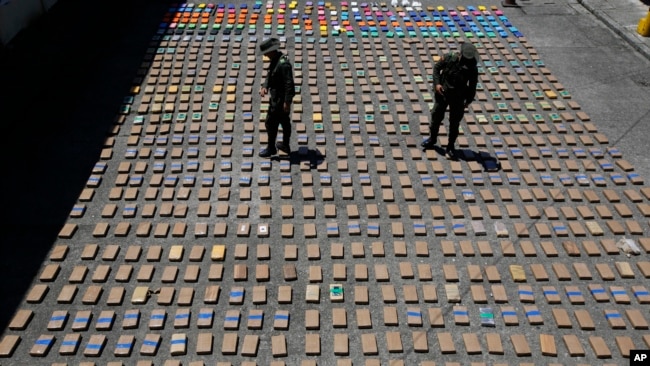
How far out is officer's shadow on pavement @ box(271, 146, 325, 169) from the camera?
7918 mm

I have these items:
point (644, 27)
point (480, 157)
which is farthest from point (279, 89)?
point (644, 27)

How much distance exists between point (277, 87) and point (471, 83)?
275cm

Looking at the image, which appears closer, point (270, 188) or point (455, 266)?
point (455, 266)

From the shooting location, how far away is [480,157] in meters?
8.12

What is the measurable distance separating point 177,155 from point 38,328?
130 inches

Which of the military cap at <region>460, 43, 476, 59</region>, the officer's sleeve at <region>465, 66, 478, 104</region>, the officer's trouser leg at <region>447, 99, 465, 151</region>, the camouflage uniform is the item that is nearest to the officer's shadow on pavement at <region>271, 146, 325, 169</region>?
the camouflage uniform

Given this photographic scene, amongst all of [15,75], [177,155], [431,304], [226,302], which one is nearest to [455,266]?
[431,304]

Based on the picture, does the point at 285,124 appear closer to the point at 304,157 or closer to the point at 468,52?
the point at 304,157

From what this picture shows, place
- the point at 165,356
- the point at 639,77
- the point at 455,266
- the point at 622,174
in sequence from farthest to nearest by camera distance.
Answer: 1. the point at 639,77
2. the point at 622,174
3. the point at 455,266
4. the point at 165,356

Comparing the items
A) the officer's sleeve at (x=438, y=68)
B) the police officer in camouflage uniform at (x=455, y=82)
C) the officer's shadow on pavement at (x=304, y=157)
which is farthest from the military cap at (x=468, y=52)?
the officer's shadow on pavement at (x=304, y=157)

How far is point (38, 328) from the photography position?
5.43 meters

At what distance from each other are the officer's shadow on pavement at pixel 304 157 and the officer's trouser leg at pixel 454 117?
2.01 meters

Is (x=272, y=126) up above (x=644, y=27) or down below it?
below

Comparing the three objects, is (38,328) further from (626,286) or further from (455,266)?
(626,286)
